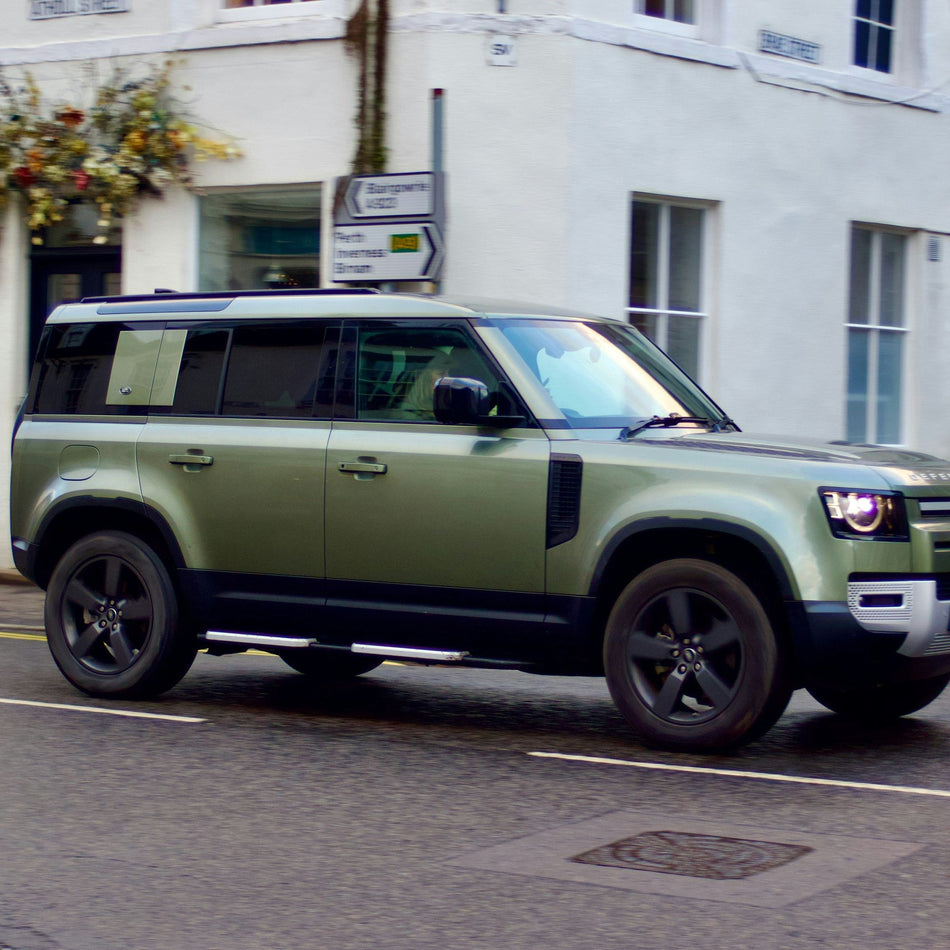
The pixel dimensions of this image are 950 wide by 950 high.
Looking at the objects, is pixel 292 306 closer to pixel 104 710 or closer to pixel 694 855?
pixel 104 710

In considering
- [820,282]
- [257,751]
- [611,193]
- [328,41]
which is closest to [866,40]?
[820,282]

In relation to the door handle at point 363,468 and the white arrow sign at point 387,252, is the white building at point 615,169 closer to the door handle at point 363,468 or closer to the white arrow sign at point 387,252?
the white arrow sign at point 387,252

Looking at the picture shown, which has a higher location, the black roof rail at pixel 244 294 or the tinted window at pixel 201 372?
the black roof rail at pixel 244 294

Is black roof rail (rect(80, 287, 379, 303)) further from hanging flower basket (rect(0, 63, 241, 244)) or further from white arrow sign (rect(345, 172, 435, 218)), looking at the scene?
hanging flower basket (rect(0, 63, 241, 244))

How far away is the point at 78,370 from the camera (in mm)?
8445

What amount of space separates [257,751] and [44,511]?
211 cm

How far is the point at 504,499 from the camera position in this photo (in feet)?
23.1

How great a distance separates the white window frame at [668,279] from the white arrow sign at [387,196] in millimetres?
2216

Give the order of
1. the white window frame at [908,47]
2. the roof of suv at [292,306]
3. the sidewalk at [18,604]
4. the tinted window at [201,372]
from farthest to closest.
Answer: the white window frame at [908,47] < the sidewalk at [18,604] < the tinted window at [201,372] < the roof of suv at [292,306]

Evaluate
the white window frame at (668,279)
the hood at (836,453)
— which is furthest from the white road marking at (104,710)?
the white window frame at (668,279)

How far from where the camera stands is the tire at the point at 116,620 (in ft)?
26.2

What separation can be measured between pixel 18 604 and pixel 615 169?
5906 millimetres

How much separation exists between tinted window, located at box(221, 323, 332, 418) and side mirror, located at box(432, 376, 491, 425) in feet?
2.78

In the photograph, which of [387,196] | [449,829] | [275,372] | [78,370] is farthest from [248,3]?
[449,829]
